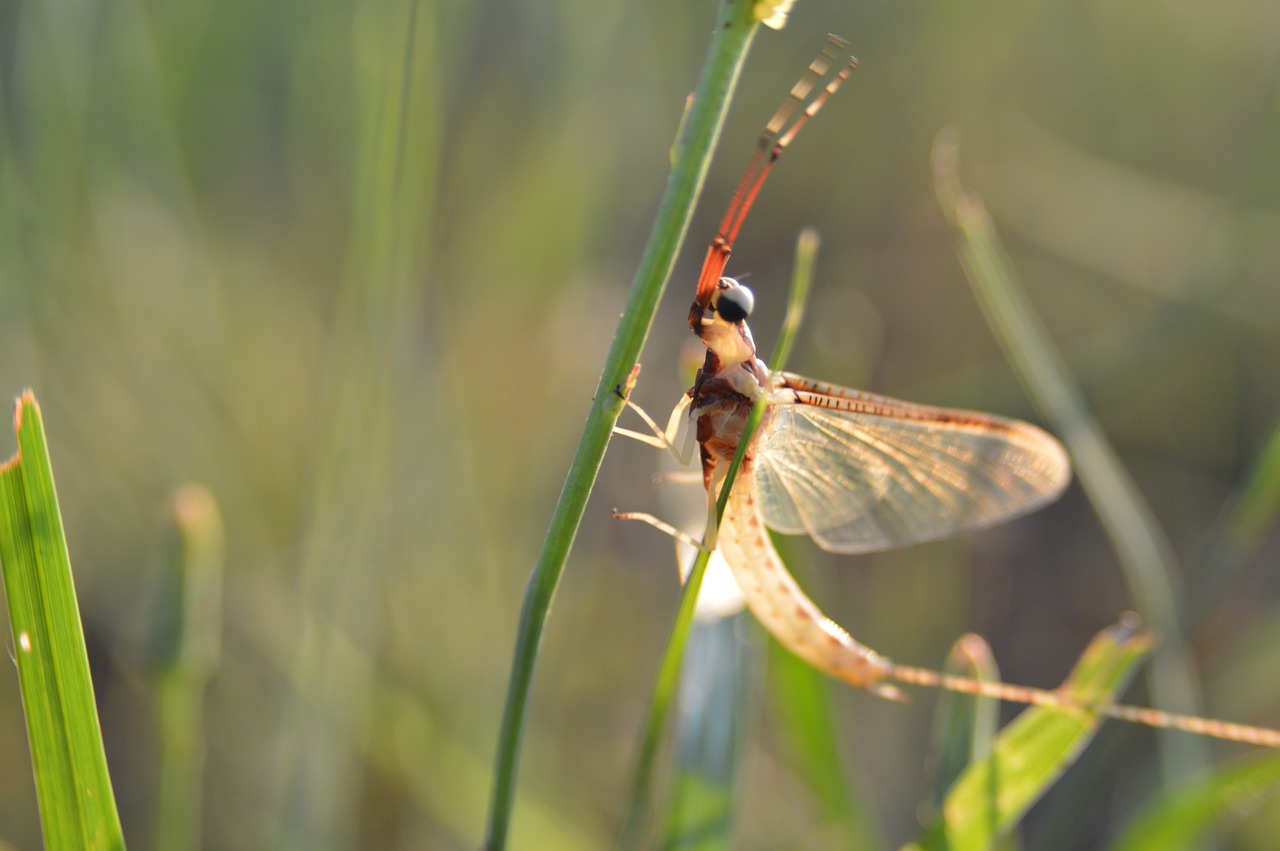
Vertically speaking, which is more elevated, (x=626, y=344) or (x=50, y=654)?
(x=626, y=344)

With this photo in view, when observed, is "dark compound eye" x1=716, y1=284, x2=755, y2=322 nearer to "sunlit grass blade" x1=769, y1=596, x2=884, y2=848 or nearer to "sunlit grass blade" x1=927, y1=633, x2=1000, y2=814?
"sunlit grass blade" x1=927, y1=633, x2=1000, y2=814

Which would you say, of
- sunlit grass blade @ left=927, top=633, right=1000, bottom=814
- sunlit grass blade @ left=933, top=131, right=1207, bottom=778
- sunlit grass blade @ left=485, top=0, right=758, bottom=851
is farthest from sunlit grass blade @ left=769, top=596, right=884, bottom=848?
sunlit grass blade @ left=485, top=0, right=758, bottom=851

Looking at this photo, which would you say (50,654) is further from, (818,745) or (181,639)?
(818,745)

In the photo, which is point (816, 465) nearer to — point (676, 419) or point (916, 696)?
point (676, 419)

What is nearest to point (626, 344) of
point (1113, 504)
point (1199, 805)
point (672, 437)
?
point (672, 437)

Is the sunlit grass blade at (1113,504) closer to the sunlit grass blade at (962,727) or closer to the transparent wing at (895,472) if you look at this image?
the transparent wing at (895,472)

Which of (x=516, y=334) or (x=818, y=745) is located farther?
(x=516, y=334)

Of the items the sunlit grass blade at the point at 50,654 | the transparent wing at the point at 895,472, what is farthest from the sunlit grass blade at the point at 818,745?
the sunlit grass blade at the point at 50,654
